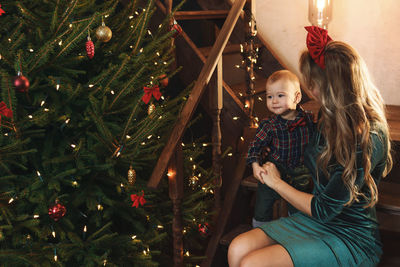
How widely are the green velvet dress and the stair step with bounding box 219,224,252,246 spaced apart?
506 millimetres

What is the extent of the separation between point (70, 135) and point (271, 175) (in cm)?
87

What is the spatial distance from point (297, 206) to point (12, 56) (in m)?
1.24

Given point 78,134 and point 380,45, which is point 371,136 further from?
point 380,45

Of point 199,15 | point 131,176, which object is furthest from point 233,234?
point 199,15

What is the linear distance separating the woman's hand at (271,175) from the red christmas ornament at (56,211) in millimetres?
852

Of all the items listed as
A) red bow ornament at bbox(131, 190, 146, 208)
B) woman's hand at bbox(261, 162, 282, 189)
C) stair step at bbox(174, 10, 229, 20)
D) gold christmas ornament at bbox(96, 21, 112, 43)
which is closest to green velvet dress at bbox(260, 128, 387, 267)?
woman's hand at bbox(261, 162, 282, 189)

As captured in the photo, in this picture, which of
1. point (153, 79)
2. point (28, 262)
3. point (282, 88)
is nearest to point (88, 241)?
point (28, 262)

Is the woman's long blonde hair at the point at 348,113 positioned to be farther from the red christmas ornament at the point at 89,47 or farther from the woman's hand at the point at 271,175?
the red christmas ornament at the point at 89,47

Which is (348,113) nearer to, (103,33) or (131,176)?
(131,176)

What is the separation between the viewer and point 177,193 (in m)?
1.92

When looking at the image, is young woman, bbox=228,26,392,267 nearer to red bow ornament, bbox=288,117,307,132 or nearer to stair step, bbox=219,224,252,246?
red bow ornament, bbox=288,117,307,132

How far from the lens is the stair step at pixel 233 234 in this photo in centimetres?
223

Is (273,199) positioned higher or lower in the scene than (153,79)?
lower

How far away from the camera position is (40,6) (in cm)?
174
